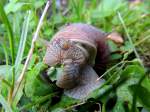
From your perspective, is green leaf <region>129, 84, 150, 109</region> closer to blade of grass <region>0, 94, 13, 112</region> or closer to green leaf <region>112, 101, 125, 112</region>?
green leaf <region>112, 101, 125, 112</region>

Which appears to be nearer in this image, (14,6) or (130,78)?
(130,78)

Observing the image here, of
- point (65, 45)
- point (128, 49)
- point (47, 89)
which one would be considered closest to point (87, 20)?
point (128, 49)

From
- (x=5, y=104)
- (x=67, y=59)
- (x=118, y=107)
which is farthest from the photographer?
(x=67, y=59)

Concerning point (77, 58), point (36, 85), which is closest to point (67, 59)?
point (77, 58)

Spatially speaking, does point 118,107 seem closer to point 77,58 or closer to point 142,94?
point 142,94

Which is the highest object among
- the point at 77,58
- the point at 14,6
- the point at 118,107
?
the point at 14,6

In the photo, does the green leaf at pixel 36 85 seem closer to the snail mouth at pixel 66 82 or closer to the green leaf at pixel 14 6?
the snail mouth at pixel 66 82

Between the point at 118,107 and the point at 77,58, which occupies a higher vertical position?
the point at 77,58
